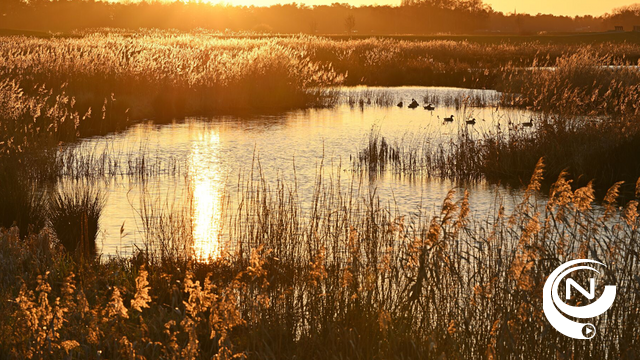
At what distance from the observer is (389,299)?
5695 mm

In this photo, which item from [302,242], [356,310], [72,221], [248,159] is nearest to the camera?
[356,310]

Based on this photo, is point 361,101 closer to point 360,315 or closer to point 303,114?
point 303,114

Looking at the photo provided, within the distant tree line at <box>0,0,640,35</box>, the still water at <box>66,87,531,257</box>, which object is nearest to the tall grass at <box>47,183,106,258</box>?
the still water at <box>66,87,531,257</box>

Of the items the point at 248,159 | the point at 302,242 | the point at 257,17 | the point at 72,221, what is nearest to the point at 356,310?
the point at 302,242

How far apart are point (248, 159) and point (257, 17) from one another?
139 meters

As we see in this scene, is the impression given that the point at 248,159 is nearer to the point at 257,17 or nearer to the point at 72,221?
the point at 72,221

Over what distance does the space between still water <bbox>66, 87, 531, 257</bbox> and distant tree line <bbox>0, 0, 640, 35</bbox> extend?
7027cm

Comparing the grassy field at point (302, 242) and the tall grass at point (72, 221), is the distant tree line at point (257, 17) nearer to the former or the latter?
the grassy field at point (302, 242)

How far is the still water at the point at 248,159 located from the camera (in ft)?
30.9

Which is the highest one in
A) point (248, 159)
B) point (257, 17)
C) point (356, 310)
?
point (257, 17)

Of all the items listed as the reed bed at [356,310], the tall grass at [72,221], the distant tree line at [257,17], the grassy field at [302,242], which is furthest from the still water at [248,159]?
the distant tree line at [257,17]

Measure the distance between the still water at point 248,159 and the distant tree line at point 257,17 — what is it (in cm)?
7027

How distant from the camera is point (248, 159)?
13781 millimetres

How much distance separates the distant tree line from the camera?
102 metres
